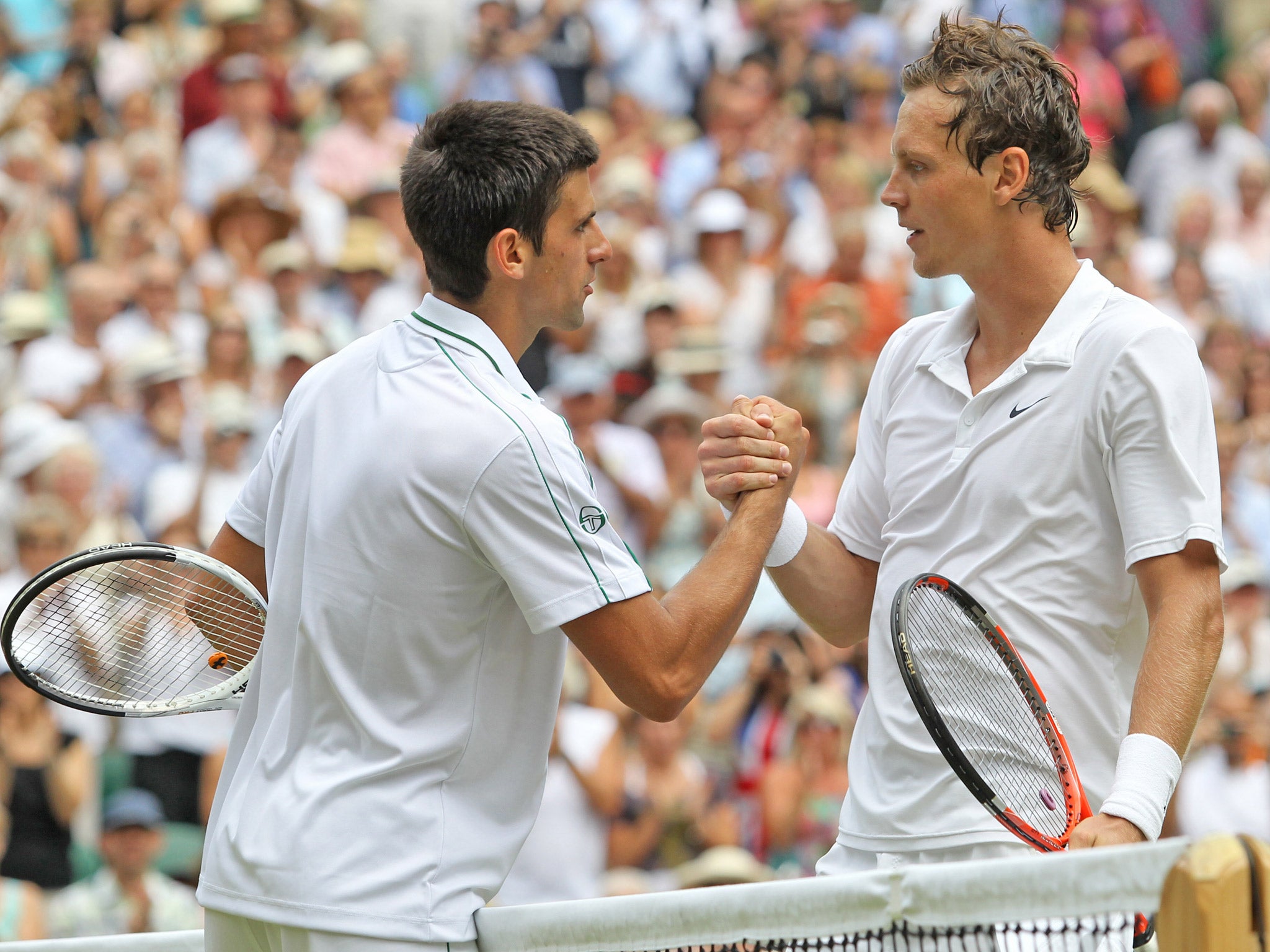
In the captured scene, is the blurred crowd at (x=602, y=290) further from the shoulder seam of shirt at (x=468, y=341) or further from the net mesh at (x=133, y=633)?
the shoulder seam of shirt at (x=468, y=341)

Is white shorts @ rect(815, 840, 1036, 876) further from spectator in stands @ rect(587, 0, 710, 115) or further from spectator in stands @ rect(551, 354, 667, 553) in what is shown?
spectator in stands @ rect(587, 0, 710, 115)

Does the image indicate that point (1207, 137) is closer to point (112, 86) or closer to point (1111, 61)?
point (1111, 61)

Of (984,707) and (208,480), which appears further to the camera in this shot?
(208,480)

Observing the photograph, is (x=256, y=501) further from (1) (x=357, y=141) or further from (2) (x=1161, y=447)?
(1) (x=357, y=141)

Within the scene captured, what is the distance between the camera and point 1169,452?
2609 millimetres

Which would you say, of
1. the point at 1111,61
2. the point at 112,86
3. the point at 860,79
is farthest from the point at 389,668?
the point at 1111,61

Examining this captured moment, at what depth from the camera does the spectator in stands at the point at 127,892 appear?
18.5ft

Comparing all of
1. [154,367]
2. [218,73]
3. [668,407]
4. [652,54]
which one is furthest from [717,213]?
[154,367]

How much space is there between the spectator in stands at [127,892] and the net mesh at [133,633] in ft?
8.78

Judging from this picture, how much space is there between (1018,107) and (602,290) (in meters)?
5.50

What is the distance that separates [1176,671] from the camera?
253cm

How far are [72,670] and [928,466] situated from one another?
167 cm

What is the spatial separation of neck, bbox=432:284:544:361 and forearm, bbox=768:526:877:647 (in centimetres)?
76

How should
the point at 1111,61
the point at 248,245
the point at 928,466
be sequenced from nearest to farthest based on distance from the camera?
the point at 928,466
the point at 248,245
the point at 1111,61
